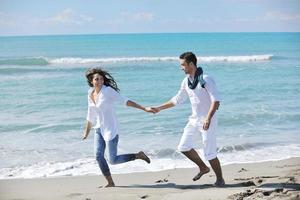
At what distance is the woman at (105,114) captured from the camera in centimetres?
670

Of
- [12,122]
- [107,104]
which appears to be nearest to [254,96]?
[12,122]

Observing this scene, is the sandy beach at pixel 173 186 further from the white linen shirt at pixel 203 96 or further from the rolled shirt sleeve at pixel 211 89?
the rolled shirt sleeve at pixel 211 89

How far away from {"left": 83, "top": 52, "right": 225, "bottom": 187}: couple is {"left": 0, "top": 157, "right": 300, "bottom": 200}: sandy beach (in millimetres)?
336

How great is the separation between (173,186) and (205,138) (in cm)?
81

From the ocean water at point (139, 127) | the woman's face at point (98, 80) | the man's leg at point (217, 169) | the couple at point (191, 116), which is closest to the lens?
the couple at point (191, 116)

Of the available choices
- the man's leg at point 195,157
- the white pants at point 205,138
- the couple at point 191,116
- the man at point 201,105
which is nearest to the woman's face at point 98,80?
the couple at point 191,116

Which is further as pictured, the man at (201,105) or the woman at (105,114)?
the woman at (105,114)

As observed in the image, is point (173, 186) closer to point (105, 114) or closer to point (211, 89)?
point (105, 114)

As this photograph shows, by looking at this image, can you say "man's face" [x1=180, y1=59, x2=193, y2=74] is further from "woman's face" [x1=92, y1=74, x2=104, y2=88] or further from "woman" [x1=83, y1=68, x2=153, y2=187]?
"woman's face" [x1=92, y1=74, x2=104, y2=88]

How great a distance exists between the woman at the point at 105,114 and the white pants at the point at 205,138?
2.18 feet

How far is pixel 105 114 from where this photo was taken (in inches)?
264

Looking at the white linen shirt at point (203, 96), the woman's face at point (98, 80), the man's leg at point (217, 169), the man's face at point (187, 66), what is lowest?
the man's leg at point (217, 169)

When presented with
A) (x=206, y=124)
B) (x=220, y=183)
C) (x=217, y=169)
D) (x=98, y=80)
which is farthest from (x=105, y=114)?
(x=220, y=183)

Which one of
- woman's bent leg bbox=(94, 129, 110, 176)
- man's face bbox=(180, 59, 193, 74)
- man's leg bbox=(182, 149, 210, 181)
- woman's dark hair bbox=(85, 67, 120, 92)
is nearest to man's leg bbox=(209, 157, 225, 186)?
man's leg bbox=(182, 149, 210, 181)
